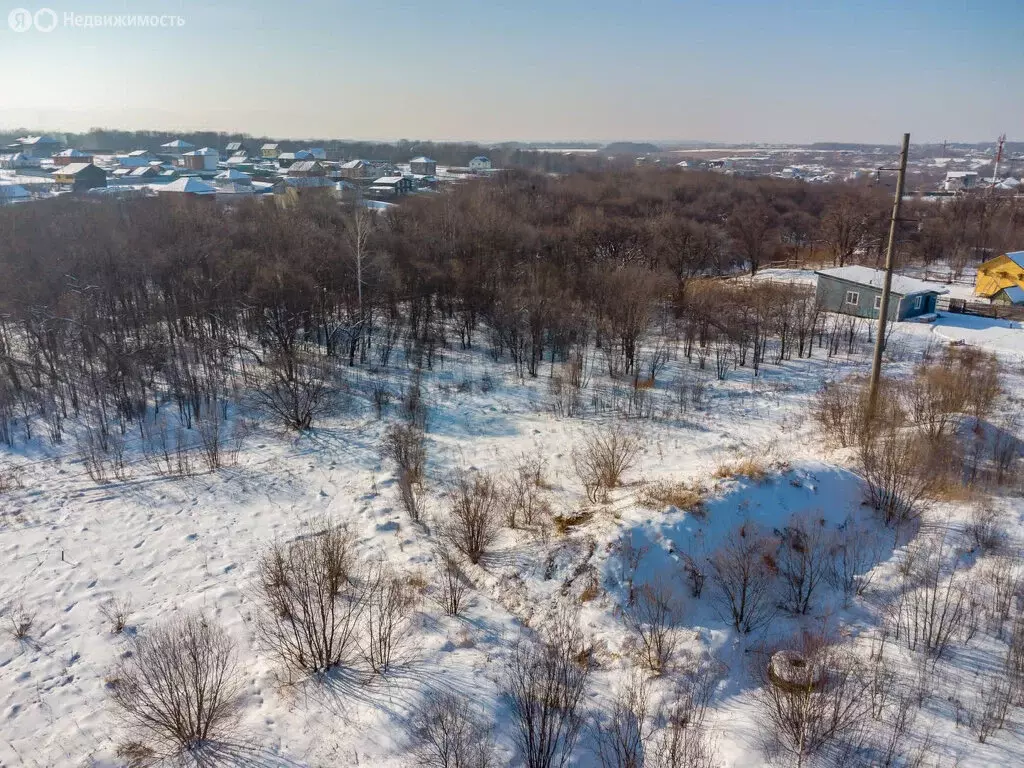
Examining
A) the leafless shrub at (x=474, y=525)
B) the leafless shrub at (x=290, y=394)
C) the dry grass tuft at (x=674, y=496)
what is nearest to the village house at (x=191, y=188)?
the leafless shrub at (x=290, y=394)

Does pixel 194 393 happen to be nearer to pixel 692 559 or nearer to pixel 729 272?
pixel 692 559

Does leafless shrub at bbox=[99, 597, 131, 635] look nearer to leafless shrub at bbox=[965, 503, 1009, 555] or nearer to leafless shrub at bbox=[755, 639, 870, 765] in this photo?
leafless shrub at bbox=[755, 639, 870, 765]

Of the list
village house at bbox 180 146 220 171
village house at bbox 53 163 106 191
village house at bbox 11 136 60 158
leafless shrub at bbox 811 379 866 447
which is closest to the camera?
leafless shrub at bbox 811 379 866 447

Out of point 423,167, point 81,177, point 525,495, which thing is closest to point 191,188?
point 81,177

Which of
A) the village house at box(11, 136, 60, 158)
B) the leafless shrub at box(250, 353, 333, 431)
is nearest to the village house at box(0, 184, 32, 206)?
the leafless shrub at box(250, 353, 333, 431)

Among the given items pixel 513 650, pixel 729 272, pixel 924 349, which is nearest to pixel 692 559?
pixel 513 650

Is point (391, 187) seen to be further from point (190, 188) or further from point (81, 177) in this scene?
point (81, 177)
